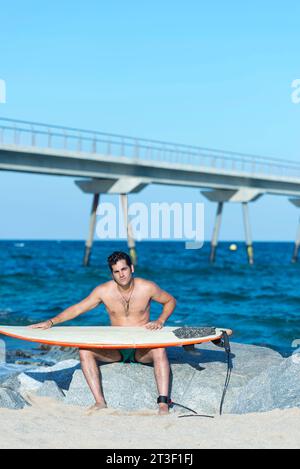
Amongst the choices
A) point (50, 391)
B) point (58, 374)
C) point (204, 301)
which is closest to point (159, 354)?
point (50, 391)

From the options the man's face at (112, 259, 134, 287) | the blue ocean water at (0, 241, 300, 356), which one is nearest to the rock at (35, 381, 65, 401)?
the man's face at (112, 259, 134, 287)

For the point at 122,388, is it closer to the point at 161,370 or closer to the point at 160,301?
the point at 161,370

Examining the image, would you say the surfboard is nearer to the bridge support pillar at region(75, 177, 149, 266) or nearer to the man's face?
the man's face

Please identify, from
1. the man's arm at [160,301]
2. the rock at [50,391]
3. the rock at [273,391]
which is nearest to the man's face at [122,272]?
the man's arm at [160,301]

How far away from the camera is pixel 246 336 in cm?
1556

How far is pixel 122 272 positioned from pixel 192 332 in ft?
3.36

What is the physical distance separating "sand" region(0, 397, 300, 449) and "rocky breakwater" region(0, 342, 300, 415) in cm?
34

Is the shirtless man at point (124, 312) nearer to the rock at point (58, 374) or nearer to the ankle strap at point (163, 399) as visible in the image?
the ankle strap at point (163, 399)

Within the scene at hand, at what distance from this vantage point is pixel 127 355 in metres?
7.55

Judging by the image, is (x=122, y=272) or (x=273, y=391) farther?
(x=122, y=272)

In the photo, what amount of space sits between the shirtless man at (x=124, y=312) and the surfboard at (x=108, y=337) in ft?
0.39

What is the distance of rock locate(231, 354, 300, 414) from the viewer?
21.4 feet

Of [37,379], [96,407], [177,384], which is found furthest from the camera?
[37,379]
